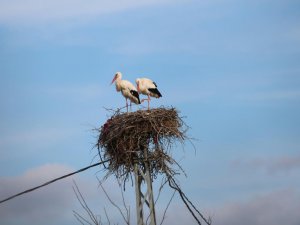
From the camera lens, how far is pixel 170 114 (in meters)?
12.9

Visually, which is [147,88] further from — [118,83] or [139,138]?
[139,138]

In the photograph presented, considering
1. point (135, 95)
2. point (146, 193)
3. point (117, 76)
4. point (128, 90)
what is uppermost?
point (117, 76)

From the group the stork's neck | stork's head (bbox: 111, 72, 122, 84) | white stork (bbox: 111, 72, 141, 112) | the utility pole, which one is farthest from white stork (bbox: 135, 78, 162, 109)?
the utility pole

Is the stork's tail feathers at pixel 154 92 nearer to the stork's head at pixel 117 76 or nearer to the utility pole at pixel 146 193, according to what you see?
the stork's head at pixel 117 76

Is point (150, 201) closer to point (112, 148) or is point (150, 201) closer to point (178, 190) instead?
point (178, 190)

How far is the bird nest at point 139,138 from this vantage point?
11.9 metres

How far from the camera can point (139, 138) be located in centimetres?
1209

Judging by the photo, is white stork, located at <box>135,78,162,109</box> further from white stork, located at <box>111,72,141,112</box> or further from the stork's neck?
the stork's neck

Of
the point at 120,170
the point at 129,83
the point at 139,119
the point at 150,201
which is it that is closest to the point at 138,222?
the point at 150,201

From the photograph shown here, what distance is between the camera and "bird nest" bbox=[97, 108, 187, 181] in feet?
39.0

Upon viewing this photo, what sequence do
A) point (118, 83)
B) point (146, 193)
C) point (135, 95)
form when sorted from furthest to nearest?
point (118, 83), point (135, 95), point (146, 193)

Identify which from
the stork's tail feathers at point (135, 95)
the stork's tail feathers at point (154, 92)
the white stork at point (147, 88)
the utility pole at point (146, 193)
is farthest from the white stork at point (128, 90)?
the utility pole at point (146, 193)

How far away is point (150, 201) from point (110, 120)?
2.21m

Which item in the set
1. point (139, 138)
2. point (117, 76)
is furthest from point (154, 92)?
point (139, 138)
